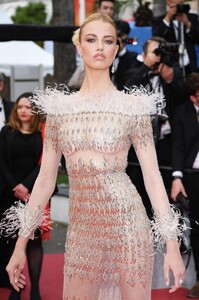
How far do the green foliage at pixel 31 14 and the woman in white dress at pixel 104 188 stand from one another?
29460 millimetres

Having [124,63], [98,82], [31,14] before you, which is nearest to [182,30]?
[124,63]

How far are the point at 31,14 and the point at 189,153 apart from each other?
1090 inches

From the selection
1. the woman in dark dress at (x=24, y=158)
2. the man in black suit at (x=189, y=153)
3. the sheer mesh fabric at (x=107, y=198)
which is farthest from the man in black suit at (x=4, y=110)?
the sheer mesh fabric at (x=107, y=198)

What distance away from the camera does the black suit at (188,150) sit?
22.8ft

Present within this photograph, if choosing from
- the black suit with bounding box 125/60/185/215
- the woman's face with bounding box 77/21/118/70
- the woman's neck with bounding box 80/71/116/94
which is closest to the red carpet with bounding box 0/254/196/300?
the black suit with bounding box 125/60/185/215

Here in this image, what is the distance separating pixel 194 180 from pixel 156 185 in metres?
3.16

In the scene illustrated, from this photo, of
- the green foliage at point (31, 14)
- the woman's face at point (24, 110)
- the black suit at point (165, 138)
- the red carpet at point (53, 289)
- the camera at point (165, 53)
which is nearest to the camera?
the woman's face at point (24, 110)

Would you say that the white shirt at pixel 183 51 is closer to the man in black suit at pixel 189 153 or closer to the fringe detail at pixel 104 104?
the man in black suit at pixel 189 153

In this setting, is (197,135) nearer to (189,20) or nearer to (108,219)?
(189,20)

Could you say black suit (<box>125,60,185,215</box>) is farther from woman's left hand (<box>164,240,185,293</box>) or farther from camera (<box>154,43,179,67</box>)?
woman's left hand (<box>164,240,185,293</box>)

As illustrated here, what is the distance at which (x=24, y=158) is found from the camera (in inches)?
265

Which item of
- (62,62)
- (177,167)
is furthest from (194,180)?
(62,62)

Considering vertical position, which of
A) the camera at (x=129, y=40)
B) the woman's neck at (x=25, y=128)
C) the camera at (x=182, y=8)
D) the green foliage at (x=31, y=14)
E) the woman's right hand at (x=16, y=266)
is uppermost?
the green foliage at (x=31, y=14)

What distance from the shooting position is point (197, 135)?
6977mm
